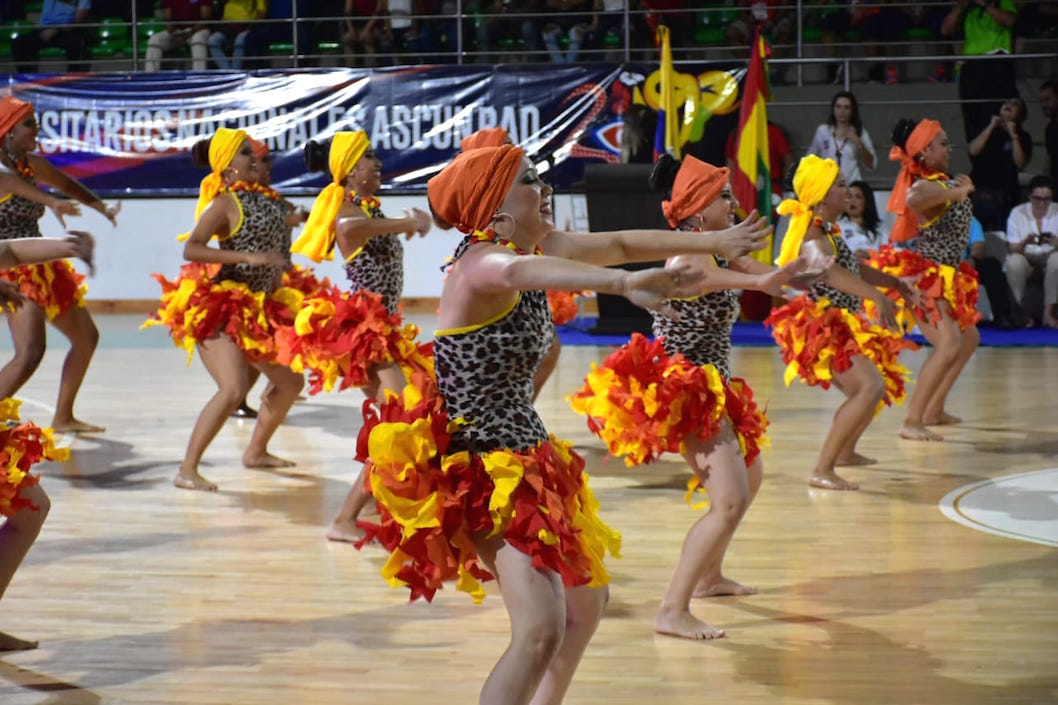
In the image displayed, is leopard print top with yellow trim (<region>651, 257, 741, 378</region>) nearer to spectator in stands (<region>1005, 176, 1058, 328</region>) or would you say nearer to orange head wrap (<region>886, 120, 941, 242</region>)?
orange head wrap (<region>886, 120, 941, 242</region>)

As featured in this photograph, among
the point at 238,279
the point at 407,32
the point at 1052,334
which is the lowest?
the point at 1052,334

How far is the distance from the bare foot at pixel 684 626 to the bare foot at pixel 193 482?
282cm

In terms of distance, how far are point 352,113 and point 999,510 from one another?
28.6 ft

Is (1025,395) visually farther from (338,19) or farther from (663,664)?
(338,19)

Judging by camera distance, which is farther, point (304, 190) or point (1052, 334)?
point (304, 190)

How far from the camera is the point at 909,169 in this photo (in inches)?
283

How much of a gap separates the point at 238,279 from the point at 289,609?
2255 mm

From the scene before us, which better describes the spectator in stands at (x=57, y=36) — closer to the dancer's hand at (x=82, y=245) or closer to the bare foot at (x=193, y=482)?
the bare foot at (x=193, y=482)

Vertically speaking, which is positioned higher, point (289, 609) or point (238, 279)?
point (238, 279)

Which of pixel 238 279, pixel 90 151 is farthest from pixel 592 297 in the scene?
pixel 238 279

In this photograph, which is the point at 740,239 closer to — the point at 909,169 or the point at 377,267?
the point at 377,267

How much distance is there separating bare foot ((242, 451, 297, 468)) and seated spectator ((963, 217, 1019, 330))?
21.1ft

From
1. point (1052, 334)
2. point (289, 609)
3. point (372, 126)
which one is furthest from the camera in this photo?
point (372, 126)

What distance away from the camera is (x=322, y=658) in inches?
157
